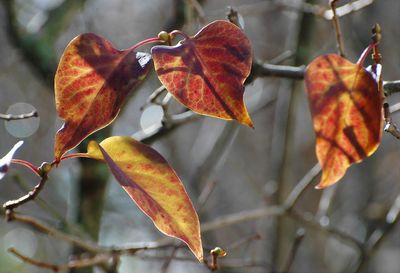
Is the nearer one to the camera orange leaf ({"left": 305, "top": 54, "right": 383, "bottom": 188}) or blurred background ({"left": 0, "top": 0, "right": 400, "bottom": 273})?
orange leaf ({"left": 305, "top": 54, "right": 383, "bottom": 188})

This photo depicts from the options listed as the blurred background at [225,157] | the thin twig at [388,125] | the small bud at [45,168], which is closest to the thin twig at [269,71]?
the blurred background at [225,157]

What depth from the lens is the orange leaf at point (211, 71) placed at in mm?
529

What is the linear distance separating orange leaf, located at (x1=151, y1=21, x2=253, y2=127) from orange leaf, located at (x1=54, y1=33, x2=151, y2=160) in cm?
3

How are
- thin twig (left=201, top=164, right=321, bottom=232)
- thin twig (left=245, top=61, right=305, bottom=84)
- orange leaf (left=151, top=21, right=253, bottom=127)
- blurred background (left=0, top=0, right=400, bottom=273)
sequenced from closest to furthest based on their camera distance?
orange leaf (left=151, top=21, right=253, bottom=127) < thin twig (left=245, top=61, right=305, bottom=84) < thin twig (left=201, top=164, right=321, bottom=232) < blurred background (left=0, top=0, right=400, bottom=273)

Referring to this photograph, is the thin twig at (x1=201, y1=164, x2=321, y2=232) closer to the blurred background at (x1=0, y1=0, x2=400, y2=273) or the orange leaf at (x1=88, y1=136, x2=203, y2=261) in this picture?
the blurred background at (x1=0, y1=0, x2=400, y2=273)

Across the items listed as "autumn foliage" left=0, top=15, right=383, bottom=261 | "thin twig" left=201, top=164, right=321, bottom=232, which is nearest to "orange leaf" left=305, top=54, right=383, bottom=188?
"autumn foliage" left=0, top=15, right=383, bottom=261

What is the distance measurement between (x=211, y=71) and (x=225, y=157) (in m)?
1.20

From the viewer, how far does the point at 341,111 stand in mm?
540

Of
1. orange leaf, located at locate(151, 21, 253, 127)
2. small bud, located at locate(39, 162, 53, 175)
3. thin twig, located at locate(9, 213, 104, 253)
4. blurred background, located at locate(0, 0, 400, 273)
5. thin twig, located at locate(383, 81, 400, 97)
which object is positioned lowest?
blurred background, located at locate(0, 0, 400, 273)

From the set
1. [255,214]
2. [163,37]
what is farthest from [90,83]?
[255,214]

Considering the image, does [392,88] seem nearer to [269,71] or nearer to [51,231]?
[269,71]

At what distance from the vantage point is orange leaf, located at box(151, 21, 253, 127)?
529 mm

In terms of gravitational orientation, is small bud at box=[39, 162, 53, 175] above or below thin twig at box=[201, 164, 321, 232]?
above

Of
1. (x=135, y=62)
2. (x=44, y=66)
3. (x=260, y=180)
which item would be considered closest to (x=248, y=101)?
(x=260, y=180)
